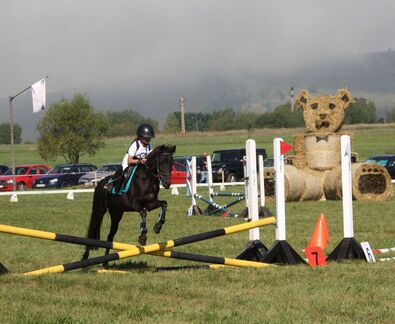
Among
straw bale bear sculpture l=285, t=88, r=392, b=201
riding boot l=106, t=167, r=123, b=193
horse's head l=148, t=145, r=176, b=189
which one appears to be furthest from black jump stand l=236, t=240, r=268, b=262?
straw bale bear sculpture l=285, t=88, r=392, b=201

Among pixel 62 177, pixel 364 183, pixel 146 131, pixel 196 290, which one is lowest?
pixel 62 177

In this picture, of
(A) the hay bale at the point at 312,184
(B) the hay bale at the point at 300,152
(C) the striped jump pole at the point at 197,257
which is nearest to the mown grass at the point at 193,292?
(C) the striped jump pole at the point at 197,257

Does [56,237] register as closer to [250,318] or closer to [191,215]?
[250,318]

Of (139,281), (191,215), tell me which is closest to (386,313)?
(139,281)

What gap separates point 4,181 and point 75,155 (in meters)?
21.5

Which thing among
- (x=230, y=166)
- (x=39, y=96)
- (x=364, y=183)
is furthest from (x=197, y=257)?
(x=230, y=166)

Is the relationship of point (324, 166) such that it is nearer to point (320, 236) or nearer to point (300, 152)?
point (300, 152)

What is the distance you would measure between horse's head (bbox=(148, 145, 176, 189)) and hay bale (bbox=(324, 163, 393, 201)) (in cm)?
1448

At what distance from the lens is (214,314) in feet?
26.9

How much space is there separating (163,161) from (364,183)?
16.2m

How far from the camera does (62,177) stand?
154ft

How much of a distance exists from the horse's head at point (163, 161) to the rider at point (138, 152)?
173mm

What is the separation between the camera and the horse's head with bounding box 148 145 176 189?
12172 mm

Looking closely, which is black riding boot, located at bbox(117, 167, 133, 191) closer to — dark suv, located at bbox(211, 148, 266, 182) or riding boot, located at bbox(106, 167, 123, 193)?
riding boot, located at bbox(106, 167, 123, 193)
